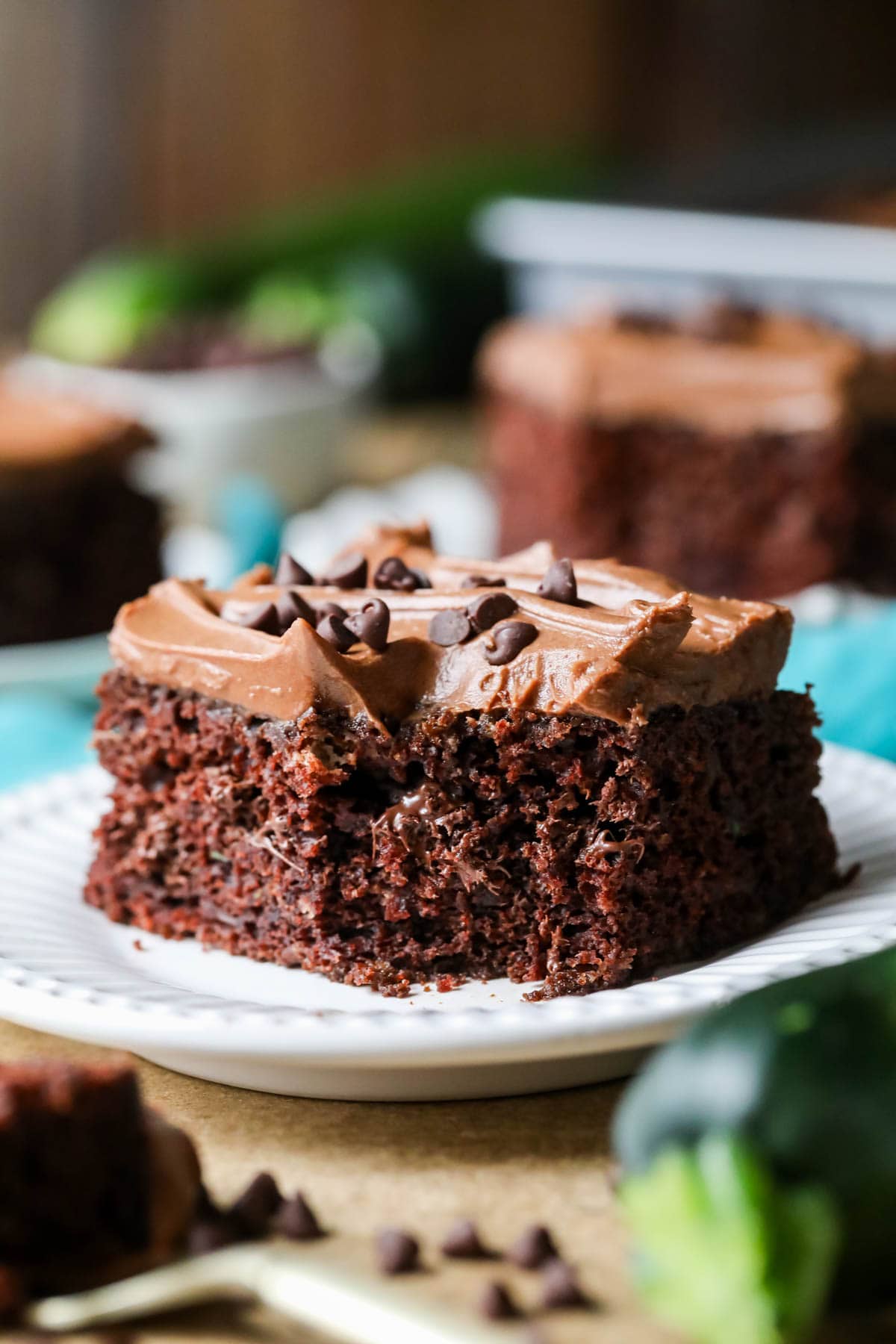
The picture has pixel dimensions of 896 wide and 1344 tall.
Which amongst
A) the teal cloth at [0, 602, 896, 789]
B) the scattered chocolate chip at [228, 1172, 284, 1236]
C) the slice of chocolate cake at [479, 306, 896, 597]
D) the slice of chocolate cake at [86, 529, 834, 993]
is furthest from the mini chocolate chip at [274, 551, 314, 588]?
the slice of chocolate cake at [479, 306, 896, 597]

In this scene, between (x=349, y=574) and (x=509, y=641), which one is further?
(x=349, y=574)

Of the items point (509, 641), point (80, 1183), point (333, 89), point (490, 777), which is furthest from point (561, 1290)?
point (333, 89)

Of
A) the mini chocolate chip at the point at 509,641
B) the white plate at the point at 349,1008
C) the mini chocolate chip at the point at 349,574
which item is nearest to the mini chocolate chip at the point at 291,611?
the mini chocolate chip at the point at 349,574

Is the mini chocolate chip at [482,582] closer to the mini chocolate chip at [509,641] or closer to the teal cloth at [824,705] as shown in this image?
the mini chocolate chip at [509,641]

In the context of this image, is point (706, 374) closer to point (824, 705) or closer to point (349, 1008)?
point (824, 705)

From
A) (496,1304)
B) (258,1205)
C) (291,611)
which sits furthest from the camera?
(291,611)

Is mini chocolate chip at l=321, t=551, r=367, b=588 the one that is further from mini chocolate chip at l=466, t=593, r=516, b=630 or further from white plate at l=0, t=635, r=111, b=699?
white plate at l=0, t=635, r=111, b=699
